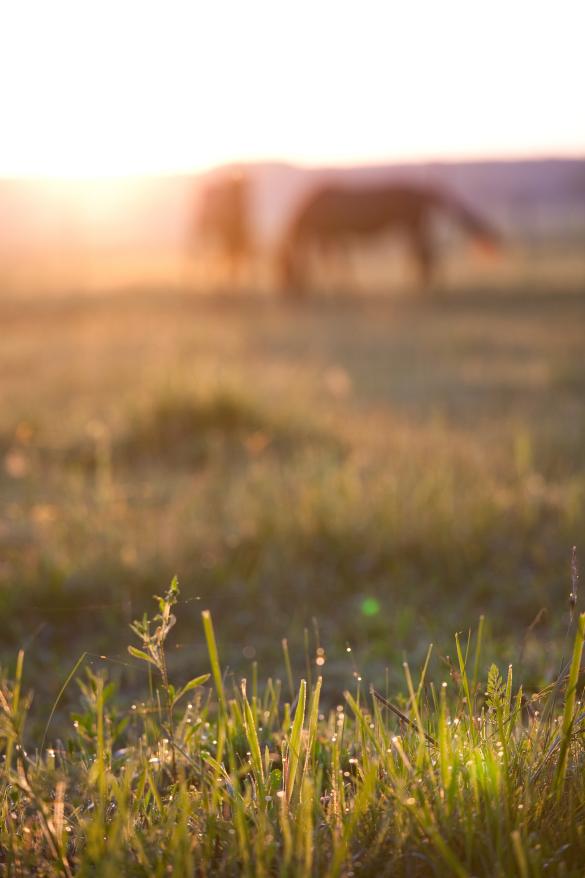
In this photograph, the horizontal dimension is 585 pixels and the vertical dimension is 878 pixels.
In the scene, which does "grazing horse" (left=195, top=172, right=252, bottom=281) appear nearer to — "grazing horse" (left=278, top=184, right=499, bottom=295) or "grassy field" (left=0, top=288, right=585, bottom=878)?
"grazing horse" (left=278, top=184, right=499, bottom=295)

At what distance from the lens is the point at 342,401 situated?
7621mm

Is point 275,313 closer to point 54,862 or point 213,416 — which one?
point 213,416

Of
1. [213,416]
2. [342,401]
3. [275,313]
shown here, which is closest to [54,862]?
[213,416]

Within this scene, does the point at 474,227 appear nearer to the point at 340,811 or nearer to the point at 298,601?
the point at 298,601

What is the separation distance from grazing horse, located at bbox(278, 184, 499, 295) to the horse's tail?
0.09ft

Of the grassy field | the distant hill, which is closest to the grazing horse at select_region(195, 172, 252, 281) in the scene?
the grassy field

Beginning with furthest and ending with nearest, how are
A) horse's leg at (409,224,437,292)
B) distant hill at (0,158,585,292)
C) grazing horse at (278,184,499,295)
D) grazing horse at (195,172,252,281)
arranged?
distant hill at (0,158,585,292) → grazing horse at (195,172,252,281) → grazing horse at (278,184,499,295) → horse's leg at (409,224,437,292)

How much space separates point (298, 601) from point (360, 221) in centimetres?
1596

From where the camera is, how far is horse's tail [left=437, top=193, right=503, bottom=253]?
17812mm

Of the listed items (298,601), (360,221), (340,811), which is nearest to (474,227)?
(360,221)

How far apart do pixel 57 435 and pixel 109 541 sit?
2.49 metres

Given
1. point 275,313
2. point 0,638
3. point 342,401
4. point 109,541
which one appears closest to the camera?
point 0,638

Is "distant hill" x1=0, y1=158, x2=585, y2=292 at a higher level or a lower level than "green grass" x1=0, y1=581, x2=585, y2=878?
higher

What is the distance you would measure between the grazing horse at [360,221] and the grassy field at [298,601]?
931 cm
